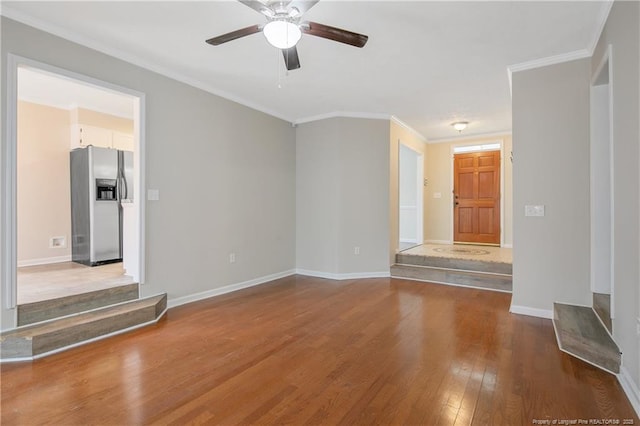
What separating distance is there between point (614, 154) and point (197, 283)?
4.28m

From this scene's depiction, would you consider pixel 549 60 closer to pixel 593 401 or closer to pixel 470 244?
pixel 593 401

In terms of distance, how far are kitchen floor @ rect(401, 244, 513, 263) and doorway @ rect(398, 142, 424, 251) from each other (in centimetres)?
64

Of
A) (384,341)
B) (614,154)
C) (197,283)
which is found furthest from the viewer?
(197,283)

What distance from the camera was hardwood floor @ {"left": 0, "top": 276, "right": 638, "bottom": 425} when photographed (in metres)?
1.80

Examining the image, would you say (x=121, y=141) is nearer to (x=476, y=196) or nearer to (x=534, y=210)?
(x=534, y=210)

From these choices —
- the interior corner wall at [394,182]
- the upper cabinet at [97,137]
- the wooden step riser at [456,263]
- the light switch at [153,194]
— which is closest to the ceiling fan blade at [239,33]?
the light switch at [153,194]

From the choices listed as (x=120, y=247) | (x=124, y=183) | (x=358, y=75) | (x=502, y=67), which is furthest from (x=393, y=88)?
(x=120, y=247)

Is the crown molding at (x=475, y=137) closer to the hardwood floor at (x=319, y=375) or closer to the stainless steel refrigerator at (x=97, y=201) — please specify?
the hardwood floor at (x=319, y=375)

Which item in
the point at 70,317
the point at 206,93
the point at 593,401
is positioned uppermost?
the point at 206,93

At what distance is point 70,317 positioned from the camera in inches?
112

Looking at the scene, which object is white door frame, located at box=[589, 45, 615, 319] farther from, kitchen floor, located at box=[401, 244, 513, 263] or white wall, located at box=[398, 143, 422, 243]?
white wall, located at box=[398, 143, 422, 243]

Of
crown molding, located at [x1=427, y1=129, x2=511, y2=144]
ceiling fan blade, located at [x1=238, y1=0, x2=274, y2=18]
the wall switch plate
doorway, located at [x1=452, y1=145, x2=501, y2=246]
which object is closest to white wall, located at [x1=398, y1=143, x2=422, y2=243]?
crown molding, located at [x1=427, y1=129, x2=511, y2=144]

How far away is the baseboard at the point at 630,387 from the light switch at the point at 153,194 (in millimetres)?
4228

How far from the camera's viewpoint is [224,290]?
4.36 metres
